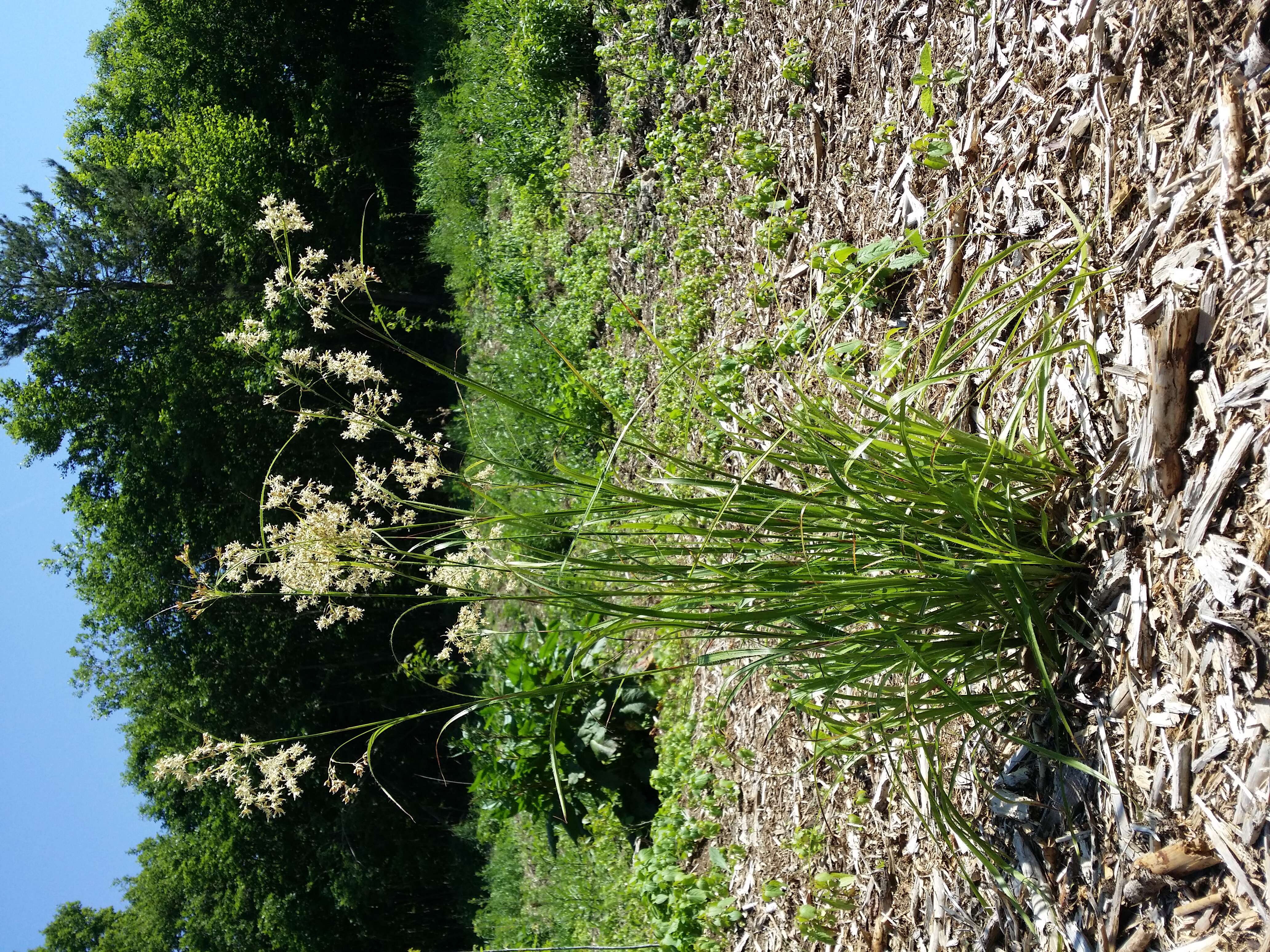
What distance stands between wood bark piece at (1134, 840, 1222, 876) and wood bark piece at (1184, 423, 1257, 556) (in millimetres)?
484

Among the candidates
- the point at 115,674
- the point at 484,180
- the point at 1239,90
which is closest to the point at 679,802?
the point at 1239,90

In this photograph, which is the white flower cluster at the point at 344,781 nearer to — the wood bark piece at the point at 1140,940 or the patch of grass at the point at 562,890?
the wood bark piece at the point at 1140,940

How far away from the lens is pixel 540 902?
614cm

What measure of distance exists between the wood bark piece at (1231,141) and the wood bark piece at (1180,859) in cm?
108

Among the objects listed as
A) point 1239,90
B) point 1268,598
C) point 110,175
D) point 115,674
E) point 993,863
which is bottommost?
point 993,863

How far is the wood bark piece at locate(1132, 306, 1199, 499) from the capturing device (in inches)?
54.6

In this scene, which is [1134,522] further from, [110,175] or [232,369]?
[110,175]

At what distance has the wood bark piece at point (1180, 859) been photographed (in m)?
1.28

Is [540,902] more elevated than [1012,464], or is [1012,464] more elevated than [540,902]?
[1012,464]

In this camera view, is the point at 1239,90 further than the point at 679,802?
No

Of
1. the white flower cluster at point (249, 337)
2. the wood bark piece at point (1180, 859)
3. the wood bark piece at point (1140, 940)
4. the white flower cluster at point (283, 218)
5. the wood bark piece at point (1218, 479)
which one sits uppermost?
the white flower cluster at point (283, 218)

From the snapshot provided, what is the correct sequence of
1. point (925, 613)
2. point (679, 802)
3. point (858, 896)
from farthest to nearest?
point (679, 802) < point (858, 896) < point (925, 613)

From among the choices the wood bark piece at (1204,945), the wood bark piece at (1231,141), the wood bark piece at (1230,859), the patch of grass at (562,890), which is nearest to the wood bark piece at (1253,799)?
the wood bark piece at (1230,859)

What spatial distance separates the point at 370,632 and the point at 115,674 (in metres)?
3.68
